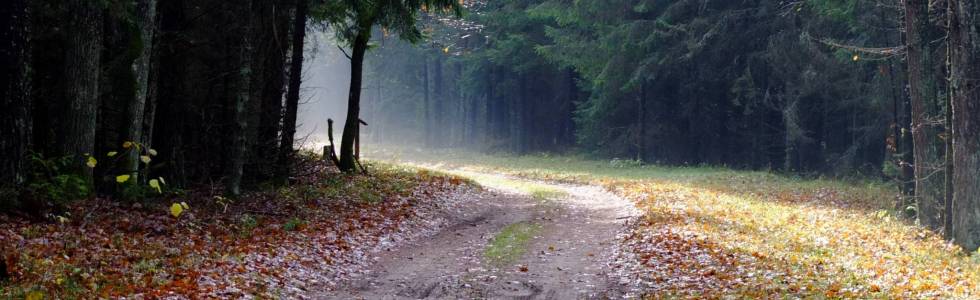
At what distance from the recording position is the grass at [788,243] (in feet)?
32.4

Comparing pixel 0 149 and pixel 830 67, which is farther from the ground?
pixel 830 67

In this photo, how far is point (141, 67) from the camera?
1227cm

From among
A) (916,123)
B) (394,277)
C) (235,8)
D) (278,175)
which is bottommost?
(394,277)

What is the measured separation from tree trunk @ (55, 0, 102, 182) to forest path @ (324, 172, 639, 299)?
484 centimetres

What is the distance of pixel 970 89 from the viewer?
14477 mm

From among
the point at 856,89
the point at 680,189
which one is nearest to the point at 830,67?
the point at 856,89

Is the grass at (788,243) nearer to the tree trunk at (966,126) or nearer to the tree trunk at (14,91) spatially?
the tree trunk at (966,126)

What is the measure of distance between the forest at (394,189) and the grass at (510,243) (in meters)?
0.13

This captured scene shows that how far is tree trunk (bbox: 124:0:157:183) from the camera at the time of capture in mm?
12188

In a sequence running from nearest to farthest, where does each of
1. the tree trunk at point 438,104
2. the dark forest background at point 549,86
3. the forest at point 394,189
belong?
the forest at point 394,189 < the dark forest background at point 549,86 < the tree trunk at point 438,104

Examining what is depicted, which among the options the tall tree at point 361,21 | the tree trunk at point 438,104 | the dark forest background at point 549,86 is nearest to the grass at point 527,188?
the tall tree at point 361,21

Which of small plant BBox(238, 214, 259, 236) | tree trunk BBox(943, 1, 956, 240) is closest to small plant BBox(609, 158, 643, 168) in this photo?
tree trunk BBox(943, 1, 956, 240)

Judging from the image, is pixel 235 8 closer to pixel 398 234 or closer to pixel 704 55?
pixel 398 234

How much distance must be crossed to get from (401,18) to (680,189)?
33.9 ft
